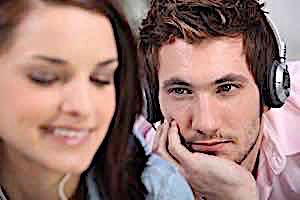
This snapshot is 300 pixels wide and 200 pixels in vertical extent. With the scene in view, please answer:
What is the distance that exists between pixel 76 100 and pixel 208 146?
236mm

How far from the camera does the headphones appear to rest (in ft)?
2.42

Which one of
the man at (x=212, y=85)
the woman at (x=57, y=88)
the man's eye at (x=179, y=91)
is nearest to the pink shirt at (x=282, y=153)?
the man at (x=212, y=85)

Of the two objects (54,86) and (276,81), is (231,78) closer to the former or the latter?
(276,81)

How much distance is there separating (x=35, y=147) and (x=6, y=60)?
9 centimetres

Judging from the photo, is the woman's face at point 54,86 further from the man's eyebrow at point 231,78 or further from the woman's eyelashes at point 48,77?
the man's eyebrow at point 231,78

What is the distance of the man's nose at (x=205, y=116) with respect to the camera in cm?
69

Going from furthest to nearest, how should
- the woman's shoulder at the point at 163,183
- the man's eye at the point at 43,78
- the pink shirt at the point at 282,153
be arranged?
the pink shirt at the point at 282,153 → the woman's shoulder at the point at 163,183 → the man's eye at the point at 43,78

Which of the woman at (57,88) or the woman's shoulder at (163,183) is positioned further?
the woman's shoulder at (163,183)

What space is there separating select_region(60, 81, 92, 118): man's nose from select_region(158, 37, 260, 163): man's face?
0.19 m

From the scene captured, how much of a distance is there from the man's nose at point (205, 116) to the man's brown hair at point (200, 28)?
6 cm

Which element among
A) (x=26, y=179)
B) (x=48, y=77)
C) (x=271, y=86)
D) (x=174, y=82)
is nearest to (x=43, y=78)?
(x=48, y=77)

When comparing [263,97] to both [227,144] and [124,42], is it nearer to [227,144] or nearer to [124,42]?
[227,144]

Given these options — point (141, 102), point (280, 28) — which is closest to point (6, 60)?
point (141, 102)

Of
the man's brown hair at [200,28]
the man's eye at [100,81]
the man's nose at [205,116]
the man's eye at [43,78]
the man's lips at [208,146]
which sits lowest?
the man's lips at [208,146]
